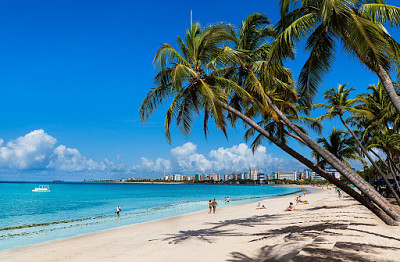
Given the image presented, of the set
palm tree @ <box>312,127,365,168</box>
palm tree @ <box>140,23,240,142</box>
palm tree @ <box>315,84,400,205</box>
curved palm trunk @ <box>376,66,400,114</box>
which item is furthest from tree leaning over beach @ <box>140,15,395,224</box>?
palm tree @ <box>312,127,365,168</box>

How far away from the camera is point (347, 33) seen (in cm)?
647

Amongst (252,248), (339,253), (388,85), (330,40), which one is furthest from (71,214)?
(388,85)

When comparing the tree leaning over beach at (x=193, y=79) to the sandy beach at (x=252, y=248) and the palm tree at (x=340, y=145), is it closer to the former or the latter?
the sandy beach at (x=252, y=248)

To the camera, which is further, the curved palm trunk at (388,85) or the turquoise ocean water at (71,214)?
the turquoise ocean water at (71,214)

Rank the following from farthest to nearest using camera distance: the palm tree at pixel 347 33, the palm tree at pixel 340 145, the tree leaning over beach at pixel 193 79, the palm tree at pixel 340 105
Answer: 1. the palm tree at pixel 340 145
2. the palm tree at pixel 340 105
3. the tree leaning over beach at pixel 193 79
4. the palm tree at pixel 347 33

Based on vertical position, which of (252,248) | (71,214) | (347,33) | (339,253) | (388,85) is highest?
(347,33)

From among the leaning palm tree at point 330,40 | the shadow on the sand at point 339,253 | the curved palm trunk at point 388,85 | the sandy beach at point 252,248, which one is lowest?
the sandy beach at point 252,248

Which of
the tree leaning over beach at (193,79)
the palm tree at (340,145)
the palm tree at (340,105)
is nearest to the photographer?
the tree leaning over beach at (193,79)

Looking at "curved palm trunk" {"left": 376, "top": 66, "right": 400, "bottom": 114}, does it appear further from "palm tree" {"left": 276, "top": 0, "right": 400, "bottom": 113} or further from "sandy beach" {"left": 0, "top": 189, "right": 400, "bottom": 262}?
"sandy beach" {"left": 0, "top": 189, "right": 400, "bottom": 262}

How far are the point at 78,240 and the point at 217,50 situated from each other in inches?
524

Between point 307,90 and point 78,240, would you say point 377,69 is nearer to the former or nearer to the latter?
point 307,90

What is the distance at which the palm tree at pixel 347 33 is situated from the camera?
5.61 meters

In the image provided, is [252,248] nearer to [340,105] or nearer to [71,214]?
[340,105]

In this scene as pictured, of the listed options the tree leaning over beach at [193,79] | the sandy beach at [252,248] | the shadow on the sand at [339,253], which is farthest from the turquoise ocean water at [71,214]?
the shadow on the sand at [339,253]
